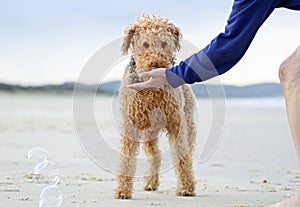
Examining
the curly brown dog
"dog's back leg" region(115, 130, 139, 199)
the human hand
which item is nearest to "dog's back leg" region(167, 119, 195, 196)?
the curly brown dog

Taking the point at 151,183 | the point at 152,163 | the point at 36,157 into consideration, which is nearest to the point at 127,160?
the point at 151,183

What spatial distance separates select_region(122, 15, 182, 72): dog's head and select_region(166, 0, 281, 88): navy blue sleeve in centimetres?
71

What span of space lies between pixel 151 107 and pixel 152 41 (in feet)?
1.57

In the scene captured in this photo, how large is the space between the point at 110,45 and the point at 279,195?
164 centimetres

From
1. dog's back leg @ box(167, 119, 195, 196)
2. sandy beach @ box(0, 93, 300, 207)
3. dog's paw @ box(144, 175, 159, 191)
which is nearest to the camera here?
sandy beach @ box(0, 93, 300, 207)

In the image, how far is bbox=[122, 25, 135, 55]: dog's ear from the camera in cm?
486

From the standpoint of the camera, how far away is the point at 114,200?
4.63m

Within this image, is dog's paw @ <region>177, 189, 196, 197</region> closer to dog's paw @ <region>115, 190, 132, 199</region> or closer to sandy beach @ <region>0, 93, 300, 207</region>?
sandy beach @ <region>0, 93, 300, 207</region>

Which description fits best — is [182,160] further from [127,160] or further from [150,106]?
[150,106]

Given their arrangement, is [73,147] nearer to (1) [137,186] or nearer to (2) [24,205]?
(1) [137,186]

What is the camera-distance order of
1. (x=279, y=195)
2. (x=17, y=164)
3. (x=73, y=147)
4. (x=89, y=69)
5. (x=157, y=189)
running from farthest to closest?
(x=73, y=147)
(x=17, y=164)
(x=157, y=189)
(x=279, y=195)
(x=89, y=69)

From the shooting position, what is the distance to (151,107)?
4.80 metres

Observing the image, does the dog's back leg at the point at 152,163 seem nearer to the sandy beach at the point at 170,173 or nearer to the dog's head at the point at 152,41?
the sandy beach at the point at 170,173

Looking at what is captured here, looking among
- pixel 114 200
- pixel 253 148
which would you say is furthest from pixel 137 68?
pixel 253 148
